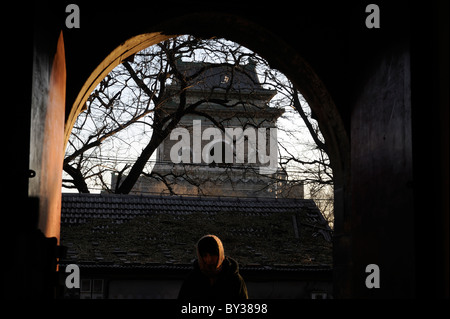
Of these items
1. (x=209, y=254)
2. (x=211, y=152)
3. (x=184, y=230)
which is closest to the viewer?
(x=209, y=254)

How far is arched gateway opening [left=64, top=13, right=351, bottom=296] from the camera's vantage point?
5133mm

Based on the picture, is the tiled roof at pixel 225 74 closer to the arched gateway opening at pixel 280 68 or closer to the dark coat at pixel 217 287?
the arched gateway opening at pixel 280 68

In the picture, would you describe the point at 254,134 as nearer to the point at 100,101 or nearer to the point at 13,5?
the point at 100,101

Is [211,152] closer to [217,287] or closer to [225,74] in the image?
[225,74]

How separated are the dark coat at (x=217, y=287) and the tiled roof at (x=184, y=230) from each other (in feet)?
18.7

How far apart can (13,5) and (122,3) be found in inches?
70.8

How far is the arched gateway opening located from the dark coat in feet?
3.01

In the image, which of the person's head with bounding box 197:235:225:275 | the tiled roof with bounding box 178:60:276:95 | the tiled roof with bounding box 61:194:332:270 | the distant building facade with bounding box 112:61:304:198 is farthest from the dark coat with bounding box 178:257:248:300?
the distant building facade with bounding box 112:61:304:198

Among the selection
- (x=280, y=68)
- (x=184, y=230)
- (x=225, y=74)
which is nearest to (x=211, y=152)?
(x=225, y=74)

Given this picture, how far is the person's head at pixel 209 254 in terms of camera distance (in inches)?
193

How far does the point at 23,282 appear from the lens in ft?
10.4

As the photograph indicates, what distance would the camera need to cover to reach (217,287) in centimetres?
495

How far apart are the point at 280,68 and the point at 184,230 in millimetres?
7502

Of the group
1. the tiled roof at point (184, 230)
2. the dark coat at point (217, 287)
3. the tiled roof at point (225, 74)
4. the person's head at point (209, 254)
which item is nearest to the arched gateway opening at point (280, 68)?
the dark coat at point (217, 287)
